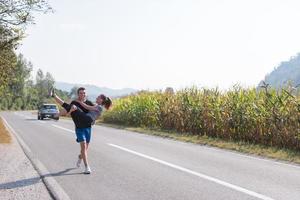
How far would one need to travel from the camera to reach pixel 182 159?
44.0 feet

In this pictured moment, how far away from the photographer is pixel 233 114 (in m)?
20.6

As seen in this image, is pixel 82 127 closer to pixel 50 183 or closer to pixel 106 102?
pixel 106 102

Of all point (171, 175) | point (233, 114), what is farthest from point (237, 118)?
point (171, 175)

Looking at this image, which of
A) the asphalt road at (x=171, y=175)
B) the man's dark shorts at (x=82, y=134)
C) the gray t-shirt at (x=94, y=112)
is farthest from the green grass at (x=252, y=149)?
the man's dark shorts at (x=82, y=134)

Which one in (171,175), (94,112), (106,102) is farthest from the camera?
(94,112)

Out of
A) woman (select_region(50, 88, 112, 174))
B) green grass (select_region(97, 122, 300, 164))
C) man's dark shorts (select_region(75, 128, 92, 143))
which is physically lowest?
green grass (select_region(97, 122, 300, 164))

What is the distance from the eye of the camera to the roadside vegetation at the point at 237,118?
1691 cm

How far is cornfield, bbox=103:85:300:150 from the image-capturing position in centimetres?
1731

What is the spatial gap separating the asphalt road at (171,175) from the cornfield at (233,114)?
2805mm

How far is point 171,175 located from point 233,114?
1065 centimetres

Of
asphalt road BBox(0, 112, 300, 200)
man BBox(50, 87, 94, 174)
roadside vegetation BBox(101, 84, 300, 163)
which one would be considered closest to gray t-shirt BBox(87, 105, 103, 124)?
man BBox(50, 87, 94, 174)

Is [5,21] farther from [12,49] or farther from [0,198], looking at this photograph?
[0,198]

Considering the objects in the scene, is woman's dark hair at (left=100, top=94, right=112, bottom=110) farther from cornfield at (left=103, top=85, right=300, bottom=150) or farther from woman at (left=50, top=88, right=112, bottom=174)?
cornfield at (left=103, top=85, right=300, bottom=150)

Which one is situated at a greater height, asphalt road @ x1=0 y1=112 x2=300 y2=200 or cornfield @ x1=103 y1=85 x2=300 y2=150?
cornfield @ x1=103 y1=85 x2=300 y2=150
